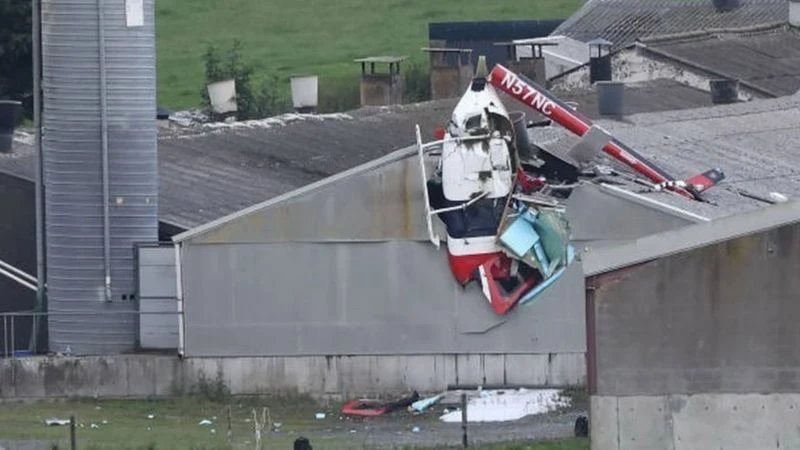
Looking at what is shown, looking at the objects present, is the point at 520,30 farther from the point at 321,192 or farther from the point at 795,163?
the point at 321,192

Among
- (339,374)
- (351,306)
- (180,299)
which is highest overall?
(180,299)

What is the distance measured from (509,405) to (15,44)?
1069 inches

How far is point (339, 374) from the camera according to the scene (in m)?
37.6

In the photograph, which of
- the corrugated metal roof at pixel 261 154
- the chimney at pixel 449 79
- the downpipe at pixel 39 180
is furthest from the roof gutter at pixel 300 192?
the chimney at pixel 449 79

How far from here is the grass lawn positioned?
3216 centimetres

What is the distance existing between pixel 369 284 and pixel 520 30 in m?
48.3

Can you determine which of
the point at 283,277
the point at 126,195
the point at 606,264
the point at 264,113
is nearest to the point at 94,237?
the point at 126,195

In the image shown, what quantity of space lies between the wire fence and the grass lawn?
1.45m

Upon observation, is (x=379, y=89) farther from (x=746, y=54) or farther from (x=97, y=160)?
(x=97, y=160)

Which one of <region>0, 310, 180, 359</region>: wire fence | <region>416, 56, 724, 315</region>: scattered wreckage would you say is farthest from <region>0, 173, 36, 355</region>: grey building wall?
<region>416, 56, 724, 315</region>: scattered wreckage

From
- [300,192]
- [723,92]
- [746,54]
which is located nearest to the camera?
[300,192]

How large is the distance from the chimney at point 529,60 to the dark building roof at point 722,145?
33.9 ft

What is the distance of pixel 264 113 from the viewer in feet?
240

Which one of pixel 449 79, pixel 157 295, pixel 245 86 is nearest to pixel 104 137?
pixel 157 295
